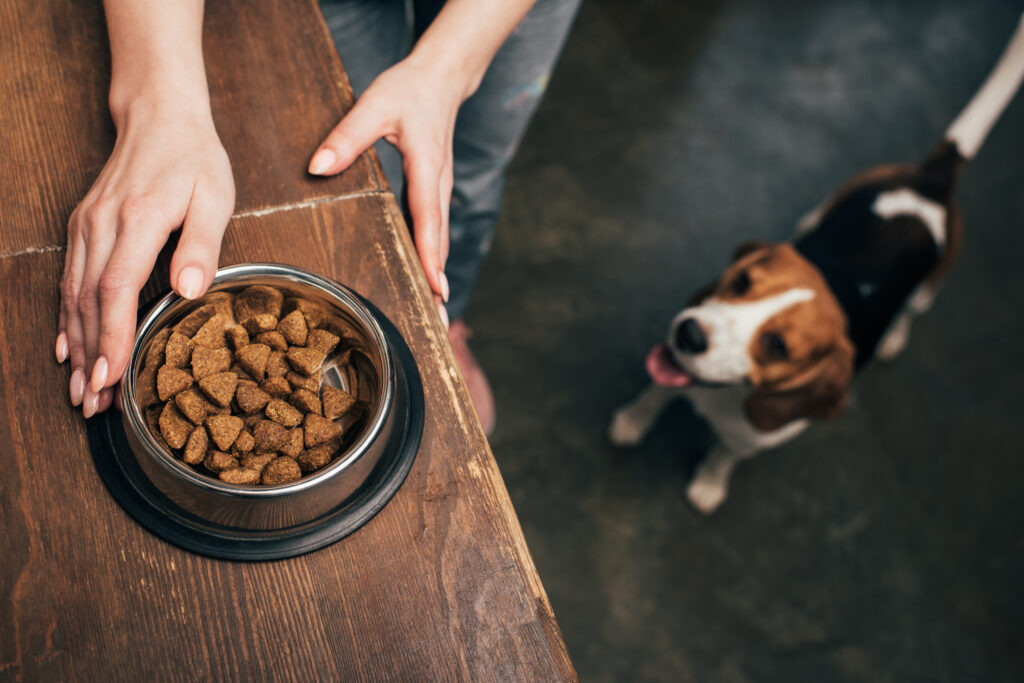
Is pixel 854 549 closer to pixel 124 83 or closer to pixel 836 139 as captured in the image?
pixel 836 139

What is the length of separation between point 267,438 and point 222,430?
35mm

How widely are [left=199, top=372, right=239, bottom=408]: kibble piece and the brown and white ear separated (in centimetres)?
104

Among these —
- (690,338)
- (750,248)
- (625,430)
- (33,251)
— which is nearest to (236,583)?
(33,251)

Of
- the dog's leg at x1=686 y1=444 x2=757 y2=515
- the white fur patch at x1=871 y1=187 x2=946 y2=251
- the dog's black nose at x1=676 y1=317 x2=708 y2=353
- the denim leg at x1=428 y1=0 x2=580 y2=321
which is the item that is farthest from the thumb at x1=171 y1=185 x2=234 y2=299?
the white fur patch at x1=871 y1=187 x2=946 y2=251

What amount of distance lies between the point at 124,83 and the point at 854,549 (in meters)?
1.90

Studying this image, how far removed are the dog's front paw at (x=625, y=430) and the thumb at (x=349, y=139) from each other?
3.98ft

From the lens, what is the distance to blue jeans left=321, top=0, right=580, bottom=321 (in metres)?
0.97

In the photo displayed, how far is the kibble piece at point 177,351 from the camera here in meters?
0.57

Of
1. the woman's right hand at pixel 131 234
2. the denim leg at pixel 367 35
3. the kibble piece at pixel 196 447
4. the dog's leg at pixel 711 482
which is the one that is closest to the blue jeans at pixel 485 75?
the denim leg at pixel 367 35

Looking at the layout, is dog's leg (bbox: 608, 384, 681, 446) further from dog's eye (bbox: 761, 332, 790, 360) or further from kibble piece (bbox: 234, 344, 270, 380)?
kibble piece (bbox: 234, 344, 270, 380)

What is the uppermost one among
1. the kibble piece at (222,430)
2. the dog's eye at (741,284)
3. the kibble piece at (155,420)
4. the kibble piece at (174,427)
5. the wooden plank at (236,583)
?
the kibble piece at (222,430)

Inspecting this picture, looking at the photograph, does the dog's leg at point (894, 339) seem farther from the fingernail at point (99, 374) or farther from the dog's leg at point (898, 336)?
the fingernail at point (99, 374)

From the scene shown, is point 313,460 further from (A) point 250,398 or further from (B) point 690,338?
(B) point 690,338

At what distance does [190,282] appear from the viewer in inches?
22.1
